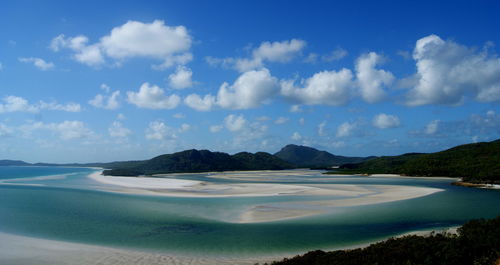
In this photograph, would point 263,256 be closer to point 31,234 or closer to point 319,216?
point 319,216

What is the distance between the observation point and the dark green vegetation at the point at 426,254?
12016 millimetres

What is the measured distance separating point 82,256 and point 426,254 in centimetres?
1636

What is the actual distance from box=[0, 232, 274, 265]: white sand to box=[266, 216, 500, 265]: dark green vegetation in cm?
416

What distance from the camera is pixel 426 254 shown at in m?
12.6

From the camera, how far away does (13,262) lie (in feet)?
55.9

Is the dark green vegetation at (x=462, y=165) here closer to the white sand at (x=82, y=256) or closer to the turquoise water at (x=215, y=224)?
the turquoise water at (x=215, y=224)

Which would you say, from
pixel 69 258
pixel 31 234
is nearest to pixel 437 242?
pixel 69 258

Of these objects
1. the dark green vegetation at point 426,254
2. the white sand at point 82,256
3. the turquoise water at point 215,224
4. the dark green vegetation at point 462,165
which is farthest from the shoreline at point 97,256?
the dark green vegetation at point 462,165

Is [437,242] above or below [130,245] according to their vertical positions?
above

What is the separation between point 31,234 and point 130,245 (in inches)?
341

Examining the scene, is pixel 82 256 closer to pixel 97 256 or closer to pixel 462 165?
pixel 97 256

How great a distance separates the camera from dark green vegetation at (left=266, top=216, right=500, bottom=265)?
12.0m

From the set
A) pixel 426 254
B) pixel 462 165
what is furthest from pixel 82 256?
pixel 462 165

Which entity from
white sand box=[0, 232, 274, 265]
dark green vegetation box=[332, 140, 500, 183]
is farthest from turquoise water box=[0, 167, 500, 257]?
dark green vegetation box=[332, 140, 500, 183]
